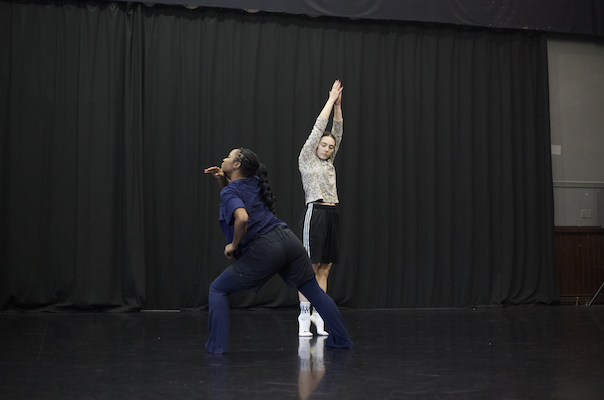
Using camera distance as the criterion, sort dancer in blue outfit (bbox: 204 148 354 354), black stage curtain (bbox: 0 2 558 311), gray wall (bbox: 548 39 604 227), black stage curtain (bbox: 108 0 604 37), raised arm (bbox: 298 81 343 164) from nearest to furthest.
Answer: dancer in blue outfit (bbox: 204 148 354 354)
raised arm (bbox: 298 81 343 164)
black stage curtain (bbox: 0 2 558 311)
black stage curtain (bbox: 108 0 604 37)
gray wall (bbox: 548 39 604 227)

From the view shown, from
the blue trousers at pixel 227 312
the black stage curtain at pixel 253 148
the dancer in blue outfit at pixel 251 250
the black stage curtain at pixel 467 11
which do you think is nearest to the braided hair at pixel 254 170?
the dancer in blue outfit at pixel 251 250

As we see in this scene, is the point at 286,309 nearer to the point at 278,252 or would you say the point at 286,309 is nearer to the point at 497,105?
the point at 278,252

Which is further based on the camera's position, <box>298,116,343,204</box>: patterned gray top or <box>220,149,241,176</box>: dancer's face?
<box>298,116,343,204</box>: patterned gray top

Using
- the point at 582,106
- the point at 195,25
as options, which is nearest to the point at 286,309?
the point at 195,25

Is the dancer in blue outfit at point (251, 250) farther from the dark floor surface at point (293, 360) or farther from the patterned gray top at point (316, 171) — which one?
the patterned gray top at point (316, 171)

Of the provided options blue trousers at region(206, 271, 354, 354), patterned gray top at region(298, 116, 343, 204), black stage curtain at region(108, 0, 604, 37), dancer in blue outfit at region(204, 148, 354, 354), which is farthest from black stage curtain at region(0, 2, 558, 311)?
dancer in blue outfit at region(204, 148, 354, 354)

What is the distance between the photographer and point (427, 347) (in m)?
3.49

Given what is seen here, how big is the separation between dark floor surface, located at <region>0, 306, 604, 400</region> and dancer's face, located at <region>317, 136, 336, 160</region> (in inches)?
44.1

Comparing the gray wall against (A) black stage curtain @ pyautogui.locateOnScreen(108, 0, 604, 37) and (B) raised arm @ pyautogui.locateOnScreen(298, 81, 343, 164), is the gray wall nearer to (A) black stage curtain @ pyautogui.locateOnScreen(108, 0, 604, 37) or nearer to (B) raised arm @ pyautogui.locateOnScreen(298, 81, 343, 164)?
(A) black stage curtain @ pyautogui.locateOnScreen(108, 0, 604, 37)

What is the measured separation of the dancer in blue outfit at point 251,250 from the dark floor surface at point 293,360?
0.22m

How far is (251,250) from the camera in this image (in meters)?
3.07

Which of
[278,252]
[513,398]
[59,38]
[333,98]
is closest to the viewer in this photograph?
[513,398]

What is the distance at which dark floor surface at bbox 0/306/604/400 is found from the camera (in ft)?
8.02

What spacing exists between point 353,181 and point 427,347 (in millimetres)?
2402
